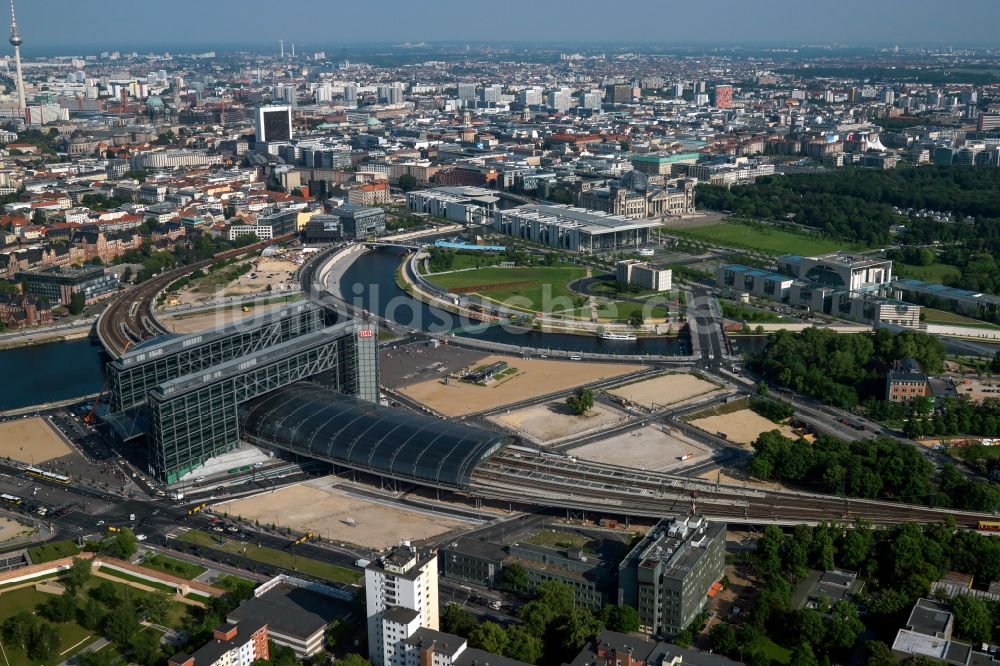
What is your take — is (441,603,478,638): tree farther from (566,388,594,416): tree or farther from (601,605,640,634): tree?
(566,388,594,416): tree

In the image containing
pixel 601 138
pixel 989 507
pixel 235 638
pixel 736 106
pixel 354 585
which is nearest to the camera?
pixel 235 638

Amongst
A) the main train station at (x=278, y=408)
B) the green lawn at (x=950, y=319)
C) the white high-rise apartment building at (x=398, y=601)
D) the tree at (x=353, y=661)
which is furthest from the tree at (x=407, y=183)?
the tree at (x=353, y=661)

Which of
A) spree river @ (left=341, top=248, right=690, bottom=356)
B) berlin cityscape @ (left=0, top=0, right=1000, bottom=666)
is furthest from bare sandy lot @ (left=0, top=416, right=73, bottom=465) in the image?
spree river @ (left=341, top=248, right=690, bottom=356)

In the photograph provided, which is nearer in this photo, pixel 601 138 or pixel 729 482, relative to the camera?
pixel 729 482

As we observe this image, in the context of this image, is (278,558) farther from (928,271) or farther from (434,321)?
(928,271)

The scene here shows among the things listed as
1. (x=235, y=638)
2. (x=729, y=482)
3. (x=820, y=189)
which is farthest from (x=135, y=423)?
(x=820, y=189)

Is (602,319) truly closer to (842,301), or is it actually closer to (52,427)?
(842,301)
